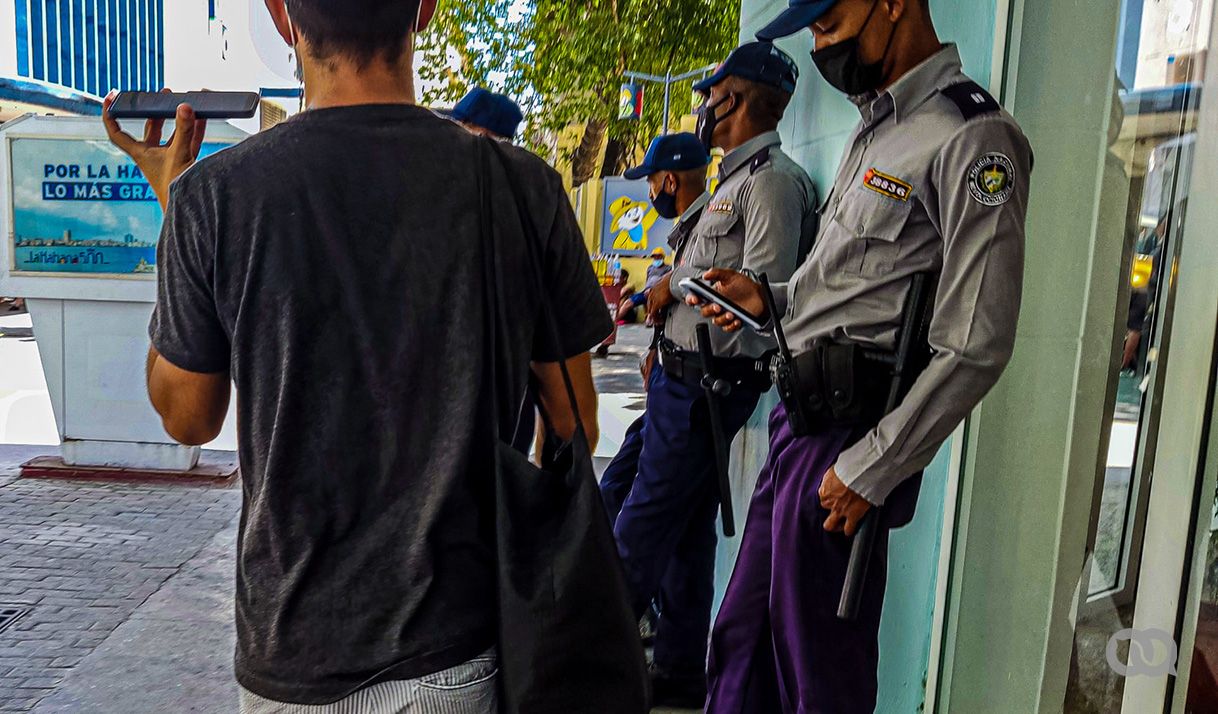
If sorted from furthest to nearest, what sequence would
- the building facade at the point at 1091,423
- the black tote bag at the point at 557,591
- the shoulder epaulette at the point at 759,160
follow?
the shoulder epaulette at the point at 759,160
the building facade at the point at 1091,423
the black tote bag at the point at 557,591

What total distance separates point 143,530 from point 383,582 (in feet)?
14.1

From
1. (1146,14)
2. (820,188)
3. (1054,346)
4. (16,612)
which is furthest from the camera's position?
(16,612)

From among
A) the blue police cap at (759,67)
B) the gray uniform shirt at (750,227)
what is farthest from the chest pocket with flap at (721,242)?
the blue police cap at (759,67)

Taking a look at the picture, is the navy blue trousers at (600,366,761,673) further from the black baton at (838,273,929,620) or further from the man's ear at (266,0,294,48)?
the man's ear at (266,0,294,48)

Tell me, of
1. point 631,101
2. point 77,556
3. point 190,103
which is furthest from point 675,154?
point 631,101

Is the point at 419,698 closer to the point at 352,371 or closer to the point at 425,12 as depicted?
the point at 352,371

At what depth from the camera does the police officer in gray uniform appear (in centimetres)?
A: 297

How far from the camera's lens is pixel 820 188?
3.16m

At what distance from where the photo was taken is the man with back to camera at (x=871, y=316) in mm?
1656

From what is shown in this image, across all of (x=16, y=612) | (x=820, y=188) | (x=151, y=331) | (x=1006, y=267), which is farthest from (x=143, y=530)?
(x=1006, y=267)

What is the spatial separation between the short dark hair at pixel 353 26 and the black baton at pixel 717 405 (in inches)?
70.7

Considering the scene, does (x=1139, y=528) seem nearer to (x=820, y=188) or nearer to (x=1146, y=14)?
(x=1146, y=14)

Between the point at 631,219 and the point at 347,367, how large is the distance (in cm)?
951

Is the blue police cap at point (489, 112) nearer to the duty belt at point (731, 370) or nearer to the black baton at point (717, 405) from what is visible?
the duty belt at point (731, 370)
